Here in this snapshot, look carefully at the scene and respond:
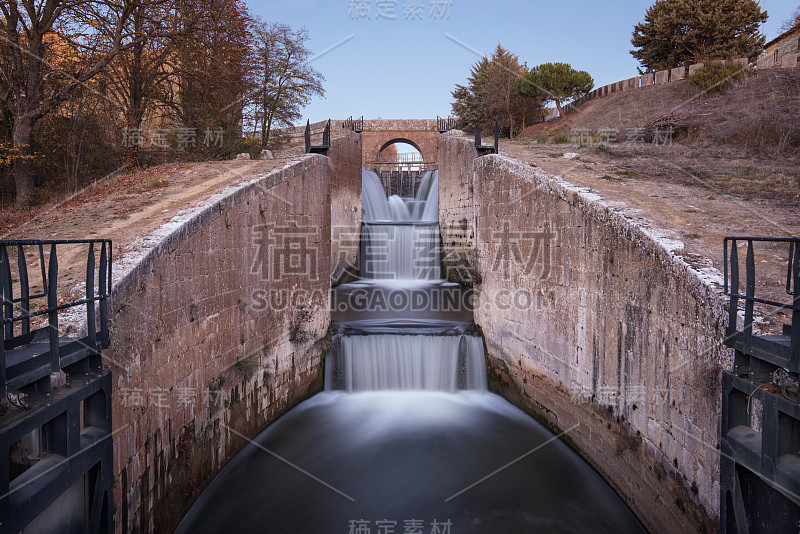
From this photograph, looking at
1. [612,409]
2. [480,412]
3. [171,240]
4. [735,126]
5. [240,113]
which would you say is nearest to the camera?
[171,240]

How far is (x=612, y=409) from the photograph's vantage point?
5.97 metres

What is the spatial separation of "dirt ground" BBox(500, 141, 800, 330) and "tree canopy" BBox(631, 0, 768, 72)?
16076 millimetres

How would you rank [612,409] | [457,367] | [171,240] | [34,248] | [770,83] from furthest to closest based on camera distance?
1. [770,83]
2. [457,367]
3. [34,248]
4. [612,409]
5. [171,240]

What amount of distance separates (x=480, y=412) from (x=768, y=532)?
5488mm

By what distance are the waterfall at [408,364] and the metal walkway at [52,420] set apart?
590cm

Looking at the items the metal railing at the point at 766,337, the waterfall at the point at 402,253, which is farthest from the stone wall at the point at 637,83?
the metal railing at the point at 766,337

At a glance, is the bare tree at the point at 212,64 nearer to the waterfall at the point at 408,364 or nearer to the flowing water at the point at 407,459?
the flowing water at the point at 407,459

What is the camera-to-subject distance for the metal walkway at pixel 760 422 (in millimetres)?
2881

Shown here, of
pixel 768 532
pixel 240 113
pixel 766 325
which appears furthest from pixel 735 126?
pixel 240 113

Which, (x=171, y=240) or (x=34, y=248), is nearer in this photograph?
(x=171, y=240)

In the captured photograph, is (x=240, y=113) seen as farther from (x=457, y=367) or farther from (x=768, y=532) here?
(x=768, y=532)

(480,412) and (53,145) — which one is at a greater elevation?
(53,145)

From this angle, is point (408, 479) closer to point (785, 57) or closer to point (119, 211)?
point (119, 211)

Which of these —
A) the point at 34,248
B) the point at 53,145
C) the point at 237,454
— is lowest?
the point at 237,454
